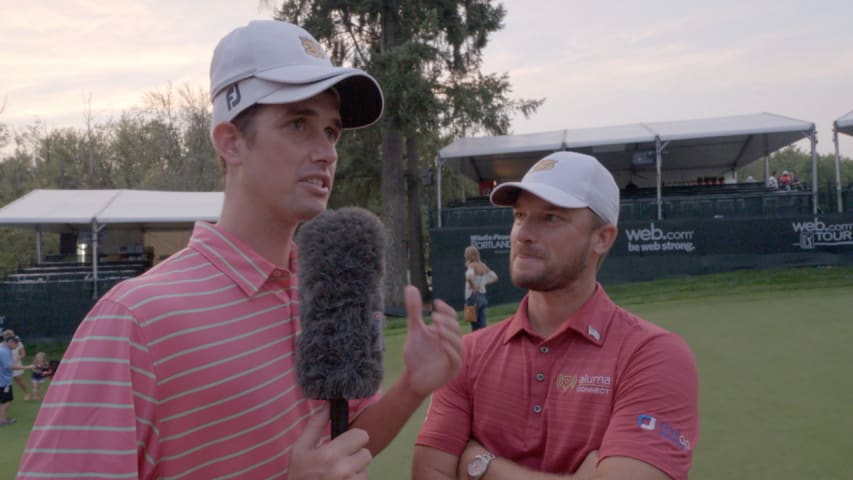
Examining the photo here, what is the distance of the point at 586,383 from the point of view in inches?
112

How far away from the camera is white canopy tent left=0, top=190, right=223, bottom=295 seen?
70.2 feet

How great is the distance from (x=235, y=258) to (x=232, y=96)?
0.46 m

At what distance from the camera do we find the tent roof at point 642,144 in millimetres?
24453

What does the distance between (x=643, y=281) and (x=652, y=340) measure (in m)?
18.6

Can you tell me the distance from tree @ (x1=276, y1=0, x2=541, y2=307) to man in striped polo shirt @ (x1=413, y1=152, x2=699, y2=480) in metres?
18.5

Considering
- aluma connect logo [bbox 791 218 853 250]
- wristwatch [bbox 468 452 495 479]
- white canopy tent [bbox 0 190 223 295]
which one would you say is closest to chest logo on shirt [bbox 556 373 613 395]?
wristwatch [bbox 468 452 495 479]

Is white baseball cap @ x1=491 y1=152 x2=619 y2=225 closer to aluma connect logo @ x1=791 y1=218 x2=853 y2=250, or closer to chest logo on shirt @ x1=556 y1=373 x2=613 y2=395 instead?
chest logo on shirt @ x1=556 y1=373 x2=613 y2=395

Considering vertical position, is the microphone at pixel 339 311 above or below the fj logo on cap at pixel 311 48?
below

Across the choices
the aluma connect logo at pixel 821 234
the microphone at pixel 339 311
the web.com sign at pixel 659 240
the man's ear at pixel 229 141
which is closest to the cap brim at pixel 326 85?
the man's ear at pixel 229 141

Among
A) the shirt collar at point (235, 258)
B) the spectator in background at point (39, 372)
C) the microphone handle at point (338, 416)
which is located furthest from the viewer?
the spectator in background at point (39, 372)

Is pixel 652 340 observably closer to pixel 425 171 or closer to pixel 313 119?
pixel 313 119

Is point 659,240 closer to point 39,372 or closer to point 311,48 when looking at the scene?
point 39,372

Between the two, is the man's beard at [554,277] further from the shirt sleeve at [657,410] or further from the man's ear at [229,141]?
the man's ear at [229,141]

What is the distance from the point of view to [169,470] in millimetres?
1728
